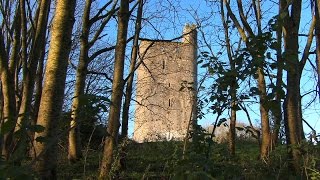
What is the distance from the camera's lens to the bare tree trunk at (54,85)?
4.17 meters

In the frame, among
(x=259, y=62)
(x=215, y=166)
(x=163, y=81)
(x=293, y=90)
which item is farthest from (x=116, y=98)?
(x=163, y=81)

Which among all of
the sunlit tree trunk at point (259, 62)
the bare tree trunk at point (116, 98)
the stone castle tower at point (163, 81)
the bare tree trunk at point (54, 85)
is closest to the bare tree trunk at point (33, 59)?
the bare tree trunk at point (116, 98)

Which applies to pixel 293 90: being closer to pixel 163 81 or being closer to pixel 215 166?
pixel 215 166

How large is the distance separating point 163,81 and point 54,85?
46.6 feet

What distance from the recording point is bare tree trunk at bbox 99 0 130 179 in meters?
6.38

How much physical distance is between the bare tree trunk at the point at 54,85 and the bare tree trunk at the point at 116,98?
1508 millimetres

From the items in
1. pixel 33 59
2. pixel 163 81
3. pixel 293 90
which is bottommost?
pixel 293 90

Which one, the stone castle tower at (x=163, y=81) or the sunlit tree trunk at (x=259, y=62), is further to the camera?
the stone castle tower at (x=163, y=81)

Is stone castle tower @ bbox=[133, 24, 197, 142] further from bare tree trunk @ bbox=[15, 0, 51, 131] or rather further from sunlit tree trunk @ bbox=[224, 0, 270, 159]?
bare tree trunk @ bbox=[15, 0, 51, 131]

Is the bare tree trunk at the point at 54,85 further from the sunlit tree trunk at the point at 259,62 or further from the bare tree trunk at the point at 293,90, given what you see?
the bare tree trunk at the point at 293,90

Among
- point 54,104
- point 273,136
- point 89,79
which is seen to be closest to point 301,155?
point 273,136

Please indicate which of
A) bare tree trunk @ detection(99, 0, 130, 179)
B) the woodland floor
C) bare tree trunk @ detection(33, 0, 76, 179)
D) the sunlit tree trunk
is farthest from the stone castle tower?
bare tree trunk @ detection(33, 0, 76, 179)

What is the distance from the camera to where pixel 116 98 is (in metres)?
7.05

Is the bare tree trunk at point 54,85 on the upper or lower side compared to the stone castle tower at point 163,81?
lower
